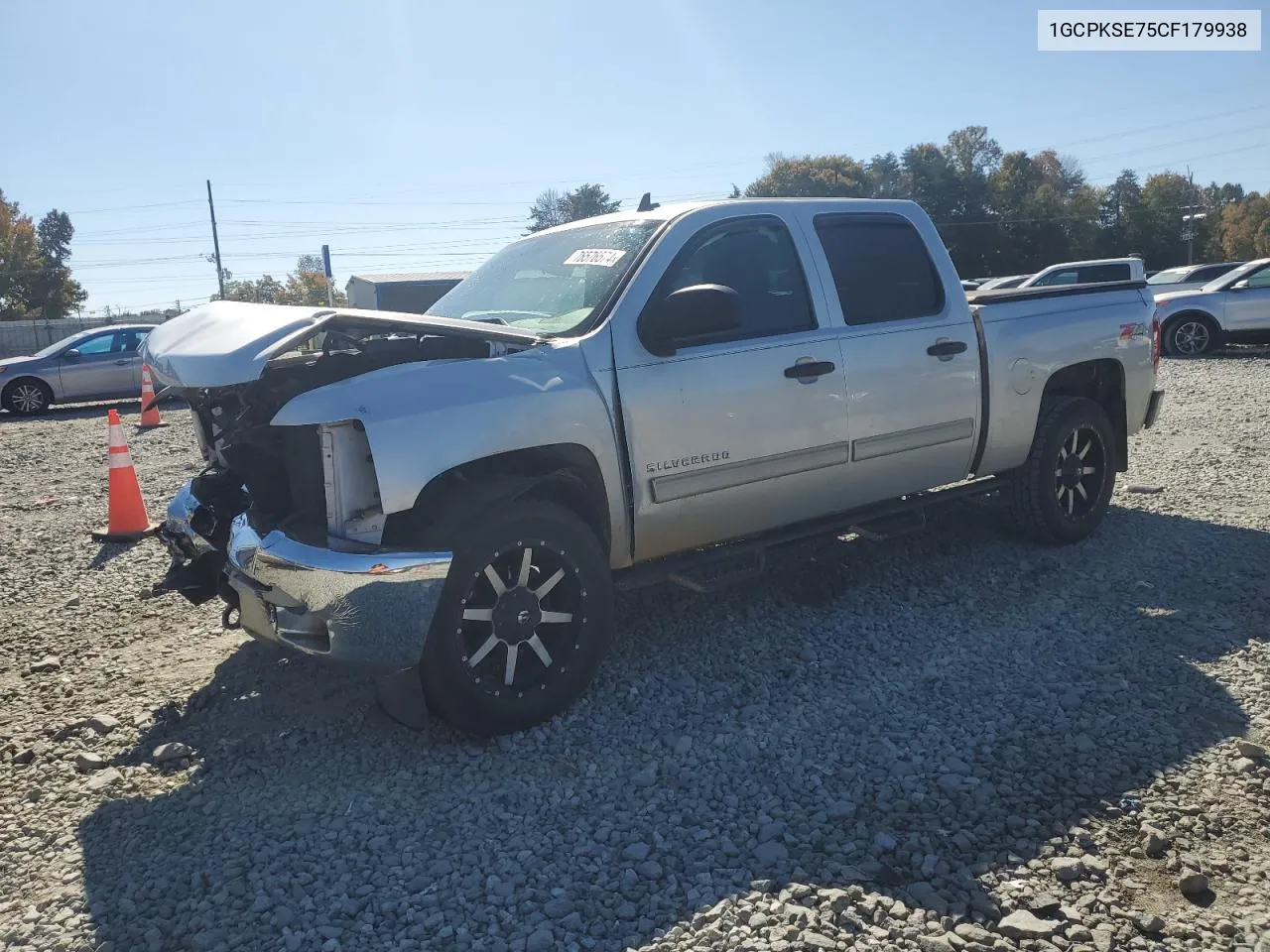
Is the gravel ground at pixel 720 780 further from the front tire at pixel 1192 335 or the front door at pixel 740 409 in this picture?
the front tire at pixel 1192 335

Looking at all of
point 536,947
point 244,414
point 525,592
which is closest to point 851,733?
point 525,592

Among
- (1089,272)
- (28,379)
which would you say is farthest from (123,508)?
(1089,272)

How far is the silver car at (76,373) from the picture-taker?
1686 centimetres

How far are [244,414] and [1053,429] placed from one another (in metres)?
4.32

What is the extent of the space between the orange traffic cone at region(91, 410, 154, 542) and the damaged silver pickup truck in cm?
264

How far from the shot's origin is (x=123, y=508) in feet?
23.0

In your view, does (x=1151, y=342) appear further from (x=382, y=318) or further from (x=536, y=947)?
(x=536, y=947)

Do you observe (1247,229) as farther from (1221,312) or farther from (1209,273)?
(1221,312)

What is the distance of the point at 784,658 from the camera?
446cm

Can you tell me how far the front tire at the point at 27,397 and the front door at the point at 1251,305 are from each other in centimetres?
Result: 2011

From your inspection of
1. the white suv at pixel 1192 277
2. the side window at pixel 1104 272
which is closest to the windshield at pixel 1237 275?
the side window at pixel 1104 272

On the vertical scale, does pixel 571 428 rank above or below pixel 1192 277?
below

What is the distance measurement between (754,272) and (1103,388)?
2.83 meters

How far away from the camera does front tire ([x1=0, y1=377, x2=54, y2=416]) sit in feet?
55.0
